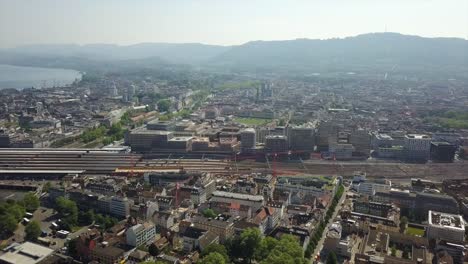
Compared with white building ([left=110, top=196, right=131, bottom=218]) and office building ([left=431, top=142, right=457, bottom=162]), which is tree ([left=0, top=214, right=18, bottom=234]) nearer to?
white building ([left=110, top=196, right=131, bottom=218])

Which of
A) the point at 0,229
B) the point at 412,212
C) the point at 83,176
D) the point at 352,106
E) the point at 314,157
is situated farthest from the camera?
the point at 352,106

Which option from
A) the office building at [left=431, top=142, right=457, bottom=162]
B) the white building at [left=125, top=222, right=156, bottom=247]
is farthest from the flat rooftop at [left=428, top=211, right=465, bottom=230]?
the office building at [left=431, top=142, right=457, bottom=162]

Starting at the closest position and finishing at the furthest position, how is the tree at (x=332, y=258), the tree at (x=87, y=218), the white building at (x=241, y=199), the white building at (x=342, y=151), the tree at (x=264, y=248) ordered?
1. the tree at (x=332, y=258)
2. the tree at (x=264, y=248)
3. the tree at (x=87, y=218)
4. the white building at (x=241, y=199)
5. the white building at (x=342, y=151)

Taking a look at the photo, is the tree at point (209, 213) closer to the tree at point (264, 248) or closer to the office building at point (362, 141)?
the tree at point (264, 248)

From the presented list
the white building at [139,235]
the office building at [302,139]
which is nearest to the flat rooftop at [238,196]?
the white building at [139,235]

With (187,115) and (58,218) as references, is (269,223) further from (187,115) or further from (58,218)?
(187,115)

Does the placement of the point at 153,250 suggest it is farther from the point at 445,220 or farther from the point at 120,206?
the point at 445,220

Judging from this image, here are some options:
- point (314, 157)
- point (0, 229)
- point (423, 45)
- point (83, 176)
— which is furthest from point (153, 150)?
point (423, 45)

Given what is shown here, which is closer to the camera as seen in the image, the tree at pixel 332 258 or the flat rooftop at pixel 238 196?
the tree at pixel 332 258
